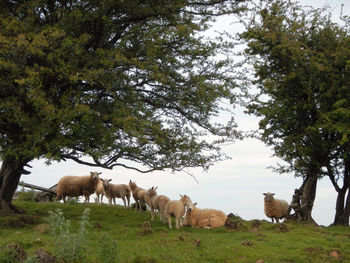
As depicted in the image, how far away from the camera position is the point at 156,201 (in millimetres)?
20641

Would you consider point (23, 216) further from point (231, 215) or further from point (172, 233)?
point (231, 215)

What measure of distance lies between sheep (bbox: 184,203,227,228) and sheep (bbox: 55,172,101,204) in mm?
7171

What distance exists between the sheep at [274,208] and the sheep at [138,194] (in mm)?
7877

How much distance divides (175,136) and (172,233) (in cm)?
532

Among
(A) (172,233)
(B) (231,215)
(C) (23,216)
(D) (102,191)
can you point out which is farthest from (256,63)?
(C) (23,216)

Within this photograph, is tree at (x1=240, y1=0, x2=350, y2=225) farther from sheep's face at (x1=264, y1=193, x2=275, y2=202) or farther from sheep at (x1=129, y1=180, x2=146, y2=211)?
sheep at (x1=129, y1=180, x2=146, y2=211)

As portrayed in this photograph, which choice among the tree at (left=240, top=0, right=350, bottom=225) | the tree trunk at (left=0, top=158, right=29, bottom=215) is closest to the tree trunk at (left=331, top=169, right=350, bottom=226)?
the tree at (left=240, top=0, right=350, bottom=225)

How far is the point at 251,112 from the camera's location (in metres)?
30.0

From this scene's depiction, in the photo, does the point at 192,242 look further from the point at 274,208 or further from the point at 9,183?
the point at 274,208

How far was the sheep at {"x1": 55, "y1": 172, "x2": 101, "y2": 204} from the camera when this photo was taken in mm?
25000

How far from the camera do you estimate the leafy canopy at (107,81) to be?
17.0 meters

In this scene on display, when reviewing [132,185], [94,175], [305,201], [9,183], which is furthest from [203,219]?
[9,183]

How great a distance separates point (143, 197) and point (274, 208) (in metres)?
8.57

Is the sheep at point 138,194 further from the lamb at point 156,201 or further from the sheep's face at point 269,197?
the sheep's face at point 269,197
